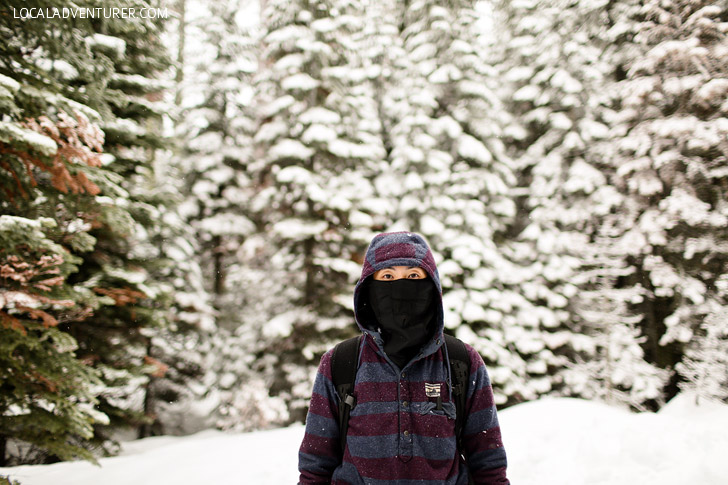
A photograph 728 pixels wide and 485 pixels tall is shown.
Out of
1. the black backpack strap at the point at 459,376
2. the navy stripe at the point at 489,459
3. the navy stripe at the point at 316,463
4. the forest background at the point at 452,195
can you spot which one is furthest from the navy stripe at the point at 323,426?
the forest background at the point at 452,195

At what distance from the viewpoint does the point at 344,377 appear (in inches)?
89.8

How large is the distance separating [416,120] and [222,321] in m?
9.73

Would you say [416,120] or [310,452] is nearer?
[310,452]

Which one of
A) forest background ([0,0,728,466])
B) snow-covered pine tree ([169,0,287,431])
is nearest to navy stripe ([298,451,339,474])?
forest background ([0,0,728,466])

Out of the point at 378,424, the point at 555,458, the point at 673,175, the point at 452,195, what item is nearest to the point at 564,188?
the point at 673,175

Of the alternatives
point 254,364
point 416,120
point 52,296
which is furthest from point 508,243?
point 52,296

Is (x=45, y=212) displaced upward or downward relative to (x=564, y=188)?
downward

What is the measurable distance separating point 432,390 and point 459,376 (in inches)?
7.8

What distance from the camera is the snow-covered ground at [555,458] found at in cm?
565

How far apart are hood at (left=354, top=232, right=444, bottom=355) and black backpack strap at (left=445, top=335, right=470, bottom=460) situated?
0.48 feet

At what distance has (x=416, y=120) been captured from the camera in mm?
12969

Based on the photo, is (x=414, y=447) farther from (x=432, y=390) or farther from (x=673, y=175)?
(x=673, y=175)

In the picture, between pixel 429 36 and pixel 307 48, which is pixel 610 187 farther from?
pixel 307 48

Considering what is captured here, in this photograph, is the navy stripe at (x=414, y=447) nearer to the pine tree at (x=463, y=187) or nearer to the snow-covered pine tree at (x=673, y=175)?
the pine tree at (x=463, y=187)
